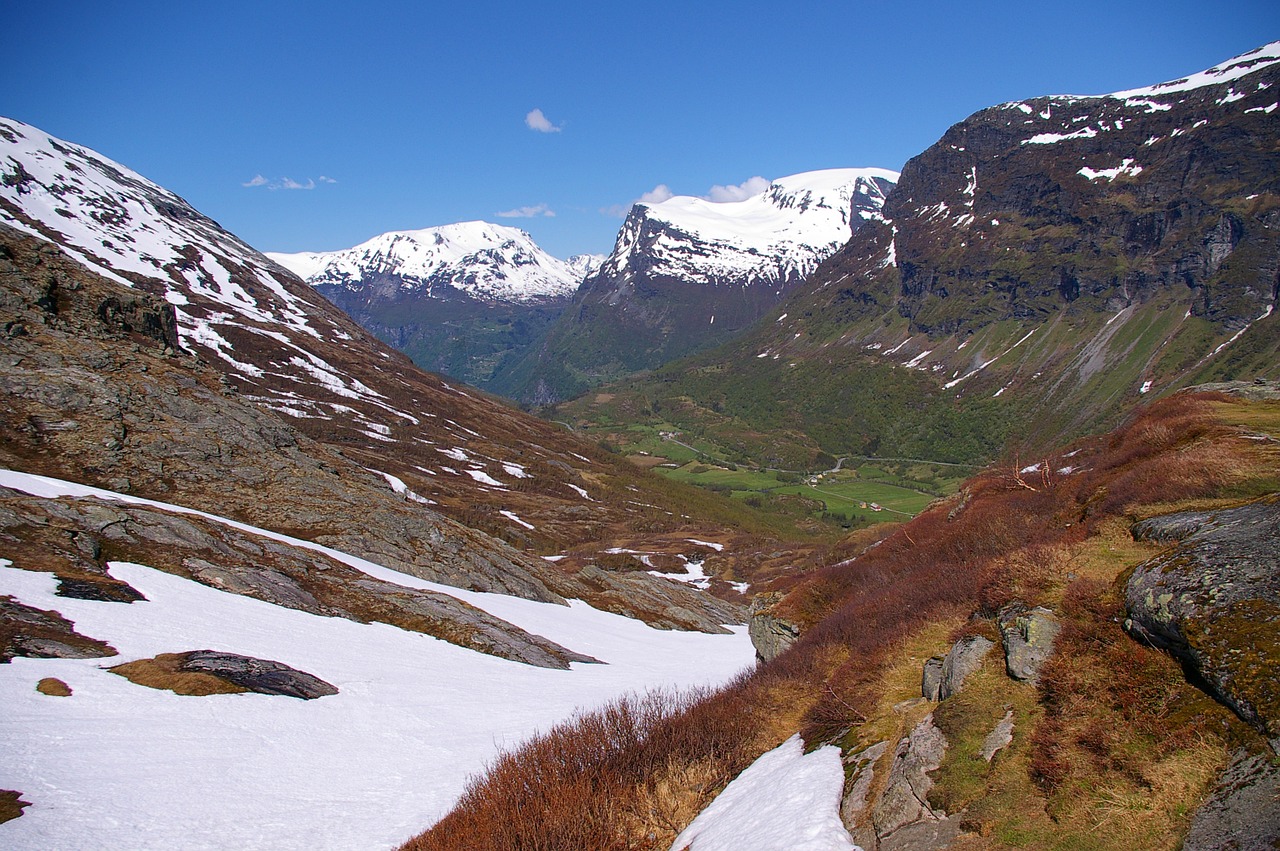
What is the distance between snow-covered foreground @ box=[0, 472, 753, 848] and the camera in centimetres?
1373

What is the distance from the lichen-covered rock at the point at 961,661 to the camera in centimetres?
1180

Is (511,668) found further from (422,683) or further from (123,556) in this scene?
(123,556)

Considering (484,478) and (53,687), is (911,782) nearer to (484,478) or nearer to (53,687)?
(53,687)

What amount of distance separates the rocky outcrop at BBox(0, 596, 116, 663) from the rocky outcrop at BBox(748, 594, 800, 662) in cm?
2465

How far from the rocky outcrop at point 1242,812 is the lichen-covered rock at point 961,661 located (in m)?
4.66

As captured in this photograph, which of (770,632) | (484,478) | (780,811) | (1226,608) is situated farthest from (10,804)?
(484,478)

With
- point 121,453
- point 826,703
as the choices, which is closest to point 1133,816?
point 826,703

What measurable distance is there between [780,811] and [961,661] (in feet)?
14.7

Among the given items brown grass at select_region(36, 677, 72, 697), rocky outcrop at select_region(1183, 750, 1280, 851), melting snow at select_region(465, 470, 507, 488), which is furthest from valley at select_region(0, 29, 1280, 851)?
melting snow at select_region(465, 470, 507, 488)

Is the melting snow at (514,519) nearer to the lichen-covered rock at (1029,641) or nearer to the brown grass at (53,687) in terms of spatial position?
the brown grass at (53,687)

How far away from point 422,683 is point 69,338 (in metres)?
46.0

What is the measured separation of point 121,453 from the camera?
142 feet

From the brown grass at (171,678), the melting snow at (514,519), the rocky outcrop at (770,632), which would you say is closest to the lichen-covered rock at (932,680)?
the rocky outcrop at (770,632)

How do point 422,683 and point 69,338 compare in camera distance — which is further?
point 69,338
